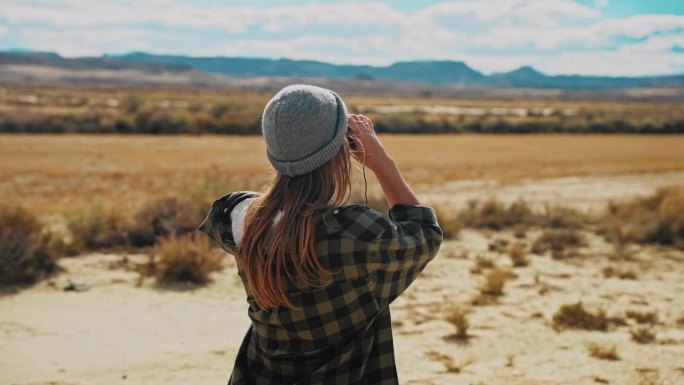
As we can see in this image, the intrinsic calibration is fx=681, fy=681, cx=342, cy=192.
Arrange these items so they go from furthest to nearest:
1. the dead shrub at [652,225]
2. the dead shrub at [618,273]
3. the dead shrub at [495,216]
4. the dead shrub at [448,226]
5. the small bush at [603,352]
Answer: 1. the dead shrub at [495,216]
2. the dead shrub at [448,226]
3. the dead shrub at [652,225]
4. the dead shrub at [618,273]
5. the small bush at [603,352]

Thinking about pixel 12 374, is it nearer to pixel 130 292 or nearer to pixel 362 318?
pixel 130 292

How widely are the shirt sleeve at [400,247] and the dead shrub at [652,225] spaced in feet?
29.4

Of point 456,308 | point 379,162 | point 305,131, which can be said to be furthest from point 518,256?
point 305,131

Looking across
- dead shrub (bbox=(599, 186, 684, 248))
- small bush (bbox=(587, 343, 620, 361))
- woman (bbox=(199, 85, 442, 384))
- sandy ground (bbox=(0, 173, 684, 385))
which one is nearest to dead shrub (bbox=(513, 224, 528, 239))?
dead shrub (bbox=(599, 186, 684, 248))

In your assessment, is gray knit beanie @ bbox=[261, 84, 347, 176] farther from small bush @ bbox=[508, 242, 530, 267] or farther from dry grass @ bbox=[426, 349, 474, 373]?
small bush @ bbox=[508, 242, 530, 267]

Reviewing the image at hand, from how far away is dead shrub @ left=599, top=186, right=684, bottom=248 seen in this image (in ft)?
34.2

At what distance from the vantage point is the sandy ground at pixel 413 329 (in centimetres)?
516

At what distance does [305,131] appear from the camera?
6.67ft

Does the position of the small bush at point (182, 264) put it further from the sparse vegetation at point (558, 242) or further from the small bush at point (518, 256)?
the sparse vegetation at point (558, 242)

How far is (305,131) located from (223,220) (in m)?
0.54

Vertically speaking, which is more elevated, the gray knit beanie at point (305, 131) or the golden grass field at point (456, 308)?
the gray knit beanie at point (305, 131)

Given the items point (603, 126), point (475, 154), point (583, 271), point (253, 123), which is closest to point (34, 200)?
point (583, 271)

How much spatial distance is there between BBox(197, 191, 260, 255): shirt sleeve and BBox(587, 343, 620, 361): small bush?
4.11 m

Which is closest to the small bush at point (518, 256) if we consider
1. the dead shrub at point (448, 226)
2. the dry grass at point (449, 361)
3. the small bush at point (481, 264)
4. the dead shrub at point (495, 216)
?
the small bush at point (481, 264)
